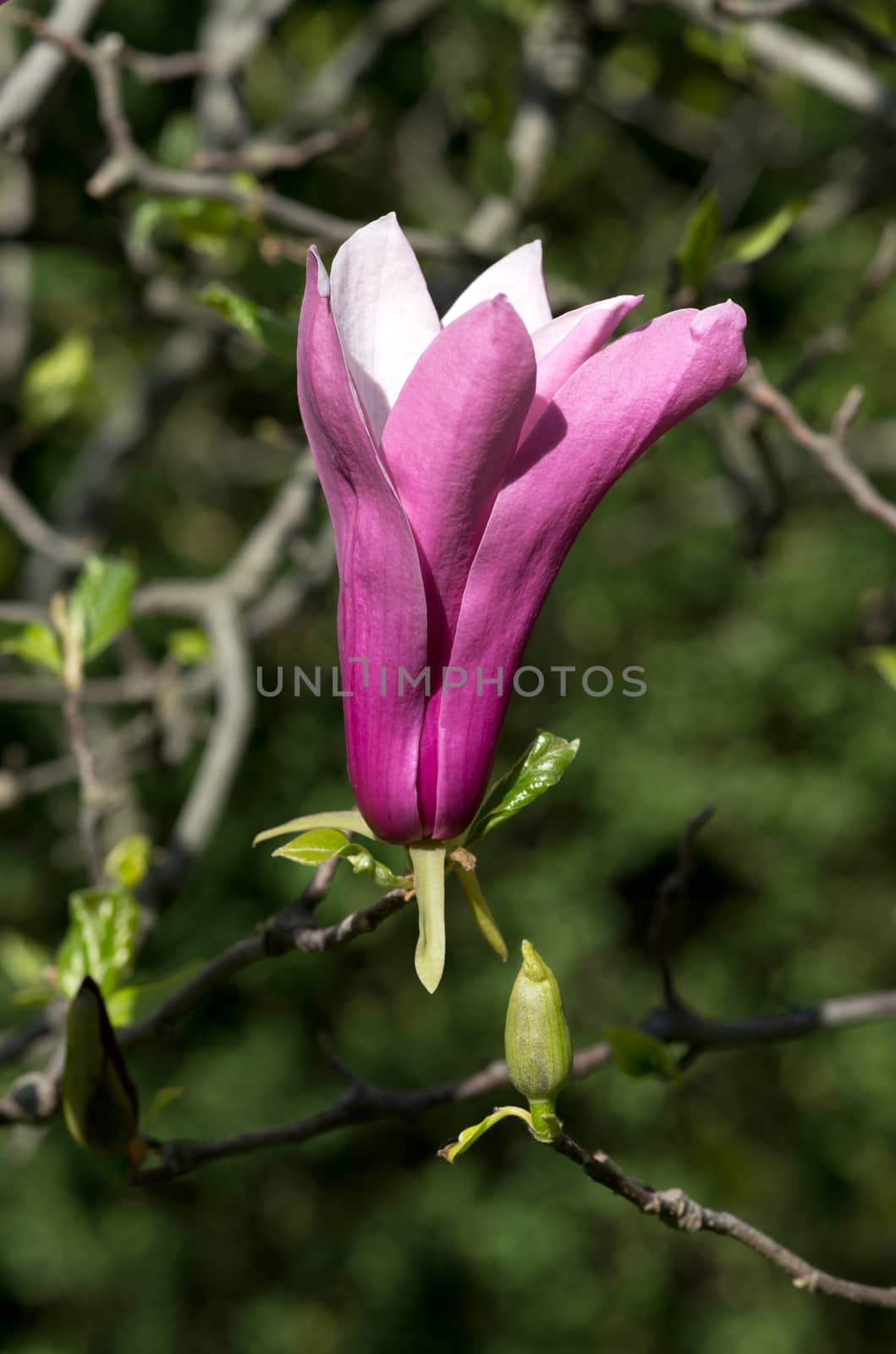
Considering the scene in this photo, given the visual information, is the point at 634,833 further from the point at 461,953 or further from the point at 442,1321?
the point at 442,1321

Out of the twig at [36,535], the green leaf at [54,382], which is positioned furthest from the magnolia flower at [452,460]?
the green leaf at [54,382]

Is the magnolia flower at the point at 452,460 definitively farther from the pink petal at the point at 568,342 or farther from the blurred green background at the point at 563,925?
the blurred green background at the point at 563,925

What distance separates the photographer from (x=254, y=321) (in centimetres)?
79

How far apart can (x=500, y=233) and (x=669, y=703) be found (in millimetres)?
2478

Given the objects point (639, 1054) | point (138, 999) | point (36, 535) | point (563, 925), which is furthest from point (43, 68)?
point (563, 925)

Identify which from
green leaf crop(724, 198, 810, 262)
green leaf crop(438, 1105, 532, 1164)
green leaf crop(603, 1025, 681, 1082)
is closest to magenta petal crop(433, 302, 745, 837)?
green leaf crop(438, 1105, 532, 1164)

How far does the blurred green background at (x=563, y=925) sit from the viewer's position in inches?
134

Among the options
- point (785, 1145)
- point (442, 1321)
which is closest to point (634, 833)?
point (785, 1145)

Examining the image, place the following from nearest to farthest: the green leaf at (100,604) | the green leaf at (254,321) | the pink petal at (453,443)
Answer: the pink petal at (453,443) < the green leaf at (254,321) < the green leaf at (100,604)

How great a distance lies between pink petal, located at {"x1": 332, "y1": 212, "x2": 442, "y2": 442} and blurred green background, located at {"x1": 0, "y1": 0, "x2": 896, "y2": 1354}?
244 cm

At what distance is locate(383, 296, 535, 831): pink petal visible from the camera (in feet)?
1.52

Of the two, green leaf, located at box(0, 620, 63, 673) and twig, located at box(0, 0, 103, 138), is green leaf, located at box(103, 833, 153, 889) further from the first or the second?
twig, located at box(0, 0, 103, 138)

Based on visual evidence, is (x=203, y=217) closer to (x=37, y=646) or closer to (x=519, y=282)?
(x=37, y=646)

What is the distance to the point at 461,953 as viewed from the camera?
3.71m
